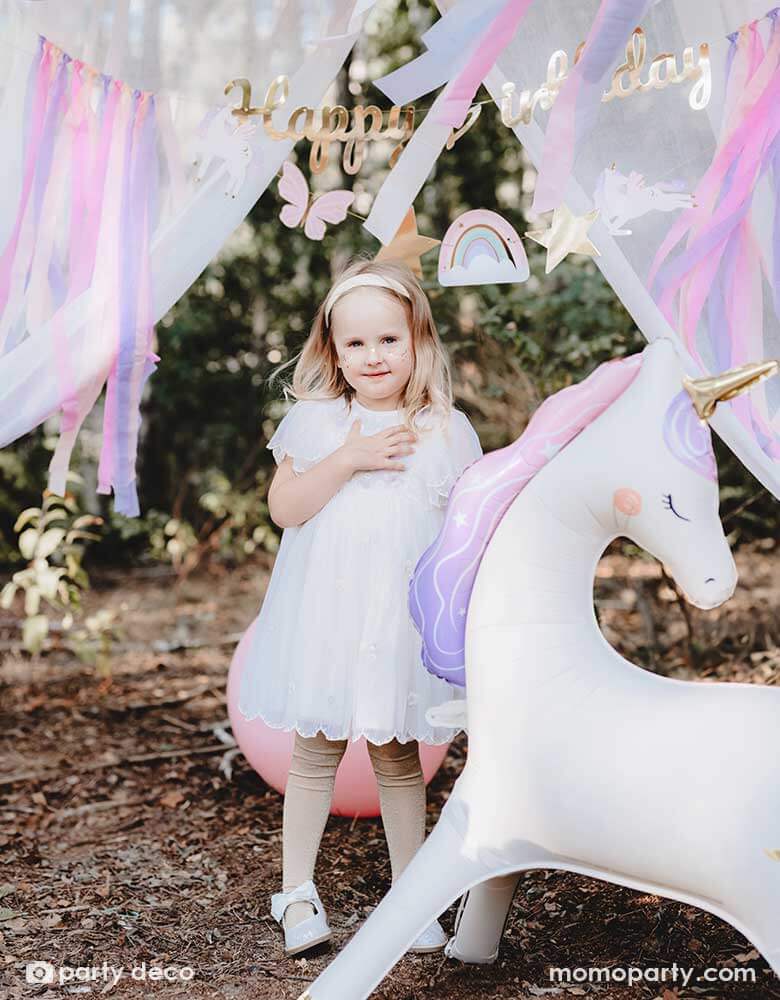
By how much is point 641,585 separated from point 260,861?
1875 mm

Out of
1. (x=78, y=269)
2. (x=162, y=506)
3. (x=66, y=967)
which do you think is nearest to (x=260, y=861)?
(x=66, y=967)

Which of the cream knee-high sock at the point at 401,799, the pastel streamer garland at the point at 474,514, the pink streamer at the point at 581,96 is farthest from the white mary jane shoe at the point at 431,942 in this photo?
the pink streamer at the point at 581,96

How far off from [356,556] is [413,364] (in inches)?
15.1

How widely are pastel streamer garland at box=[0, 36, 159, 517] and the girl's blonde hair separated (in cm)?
32

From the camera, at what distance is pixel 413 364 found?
2168 millimetres

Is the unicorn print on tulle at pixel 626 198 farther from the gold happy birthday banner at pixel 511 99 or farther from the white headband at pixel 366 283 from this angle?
the white headband at pixel 366 283

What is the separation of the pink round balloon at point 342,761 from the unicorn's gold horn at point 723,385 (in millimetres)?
1167

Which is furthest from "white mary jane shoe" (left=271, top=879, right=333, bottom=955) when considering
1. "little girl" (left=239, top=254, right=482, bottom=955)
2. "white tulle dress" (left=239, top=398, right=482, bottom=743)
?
"white tulle dress" (left=239, top=398, right=482, bottom=743)

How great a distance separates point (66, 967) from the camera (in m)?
2.17

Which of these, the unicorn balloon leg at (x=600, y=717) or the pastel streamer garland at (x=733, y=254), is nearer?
the unicorn balloon leg at (x=600, y=717)

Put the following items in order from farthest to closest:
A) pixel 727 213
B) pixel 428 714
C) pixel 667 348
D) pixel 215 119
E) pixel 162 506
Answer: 1. pixel 162 506
2. pixel 215 119
3. pixel 727 213
4. pixel 428 714
5. pixel 667 348

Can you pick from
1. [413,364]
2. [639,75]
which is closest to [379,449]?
[413,364]

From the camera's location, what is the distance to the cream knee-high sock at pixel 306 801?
2209 millimetres

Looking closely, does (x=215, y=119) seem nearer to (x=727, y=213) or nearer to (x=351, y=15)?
(x=351, y=15)
